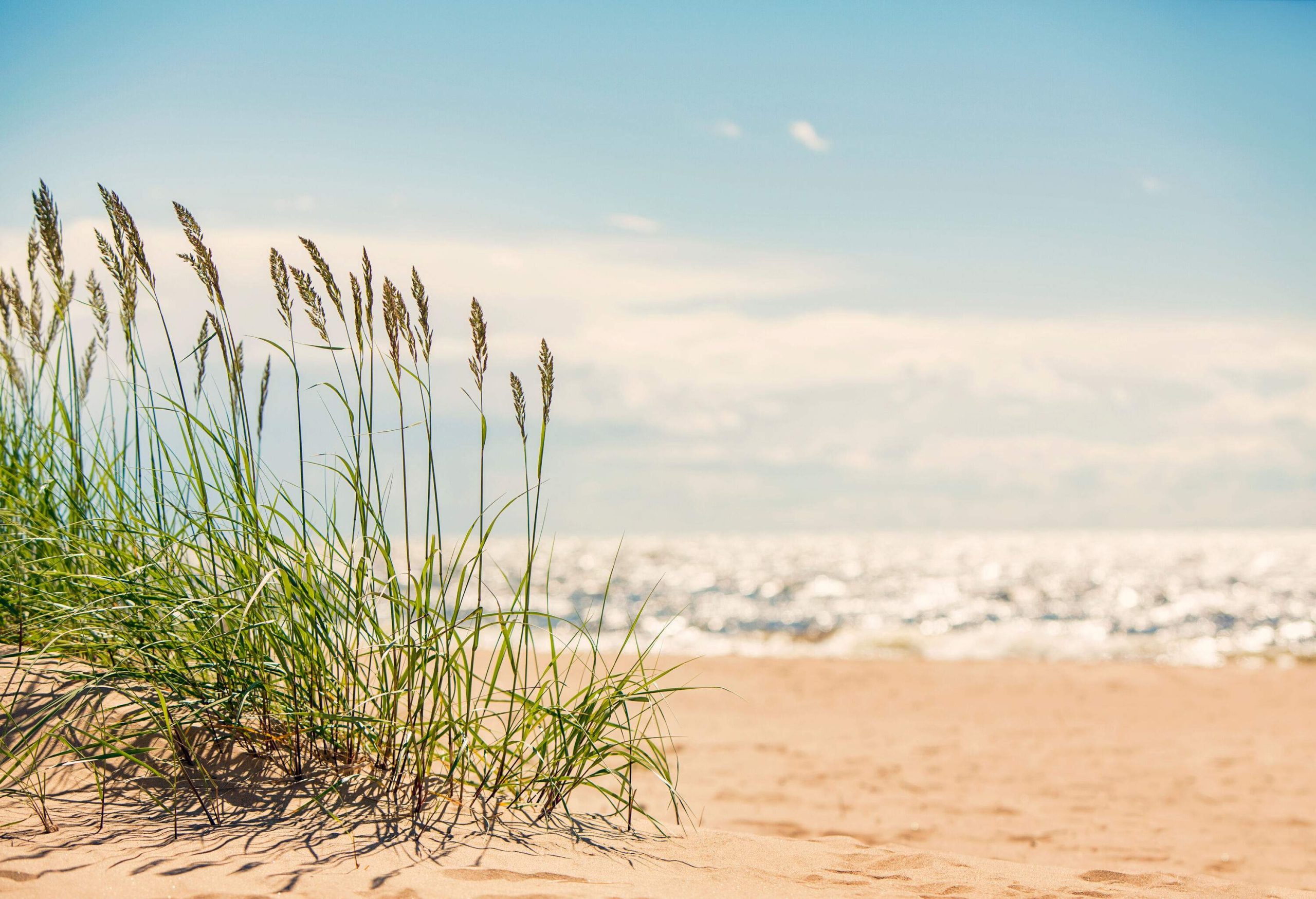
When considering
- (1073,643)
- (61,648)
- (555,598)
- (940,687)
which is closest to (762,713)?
(940,687)

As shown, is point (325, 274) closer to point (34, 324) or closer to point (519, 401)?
point (519, 401)

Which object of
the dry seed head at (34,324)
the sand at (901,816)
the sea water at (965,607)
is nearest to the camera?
the sand at (901,816)

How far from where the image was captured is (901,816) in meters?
5.68

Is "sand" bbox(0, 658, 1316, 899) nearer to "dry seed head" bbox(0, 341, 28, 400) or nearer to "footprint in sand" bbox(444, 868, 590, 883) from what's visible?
"footprint in sand" bbox(444, 868, 590, 883)

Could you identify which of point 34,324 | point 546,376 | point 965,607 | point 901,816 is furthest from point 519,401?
point 965,607

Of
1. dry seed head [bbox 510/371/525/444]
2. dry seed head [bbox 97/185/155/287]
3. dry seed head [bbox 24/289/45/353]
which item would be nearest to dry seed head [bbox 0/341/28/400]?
dry seed head [bbox 24/289/45/353]

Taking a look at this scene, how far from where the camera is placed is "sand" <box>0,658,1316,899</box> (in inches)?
91.1

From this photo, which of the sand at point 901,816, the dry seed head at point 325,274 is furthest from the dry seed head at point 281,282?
the sand at point 901,816

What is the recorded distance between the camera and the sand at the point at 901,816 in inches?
91.1

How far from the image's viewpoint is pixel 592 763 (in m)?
2.69

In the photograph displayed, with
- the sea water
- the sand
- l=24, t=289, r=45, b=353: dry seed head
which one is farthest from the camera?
the sea water

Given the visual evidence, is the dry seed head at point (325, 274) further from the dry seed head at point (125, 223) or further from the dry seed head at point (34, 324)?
the dry seed head at point (34, 324)

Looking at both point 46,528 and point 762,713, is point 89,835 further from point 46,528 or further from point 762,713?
point 762,713

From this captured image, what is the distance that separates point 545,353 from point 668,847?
170cm
